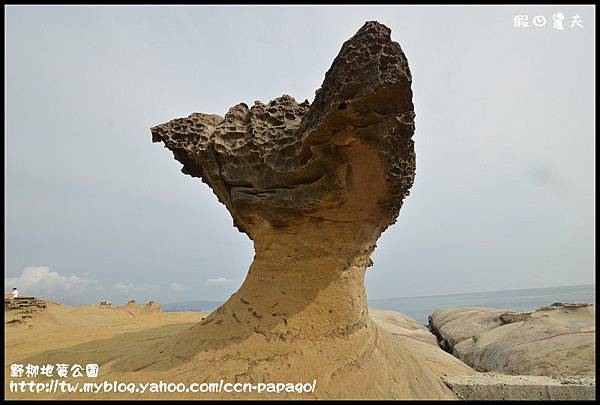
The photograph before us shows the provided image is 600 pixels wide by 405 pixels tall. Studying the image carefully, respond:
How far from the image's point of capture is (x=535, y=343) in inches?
250

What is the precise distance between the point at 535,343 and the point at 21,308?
11.8m

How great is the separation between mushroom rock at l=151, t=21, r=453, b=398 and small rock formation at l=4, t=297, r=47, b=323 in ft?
24.2

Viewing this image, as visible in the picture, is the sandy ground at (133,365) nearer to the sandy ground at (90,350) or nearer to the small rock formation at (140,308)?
the sandy ground at (90,350)

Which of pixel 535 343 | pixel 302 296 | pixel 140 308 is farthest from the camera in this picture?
pixel 140 308

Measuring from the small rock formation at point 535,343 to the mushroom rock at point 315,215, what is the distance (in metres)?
2.85

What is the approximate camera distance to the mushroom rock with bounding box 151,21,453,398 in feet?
9.91

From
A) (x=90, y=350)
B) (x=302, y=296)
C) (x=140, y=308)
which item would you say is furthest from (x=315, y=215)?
(x=140, y=308)

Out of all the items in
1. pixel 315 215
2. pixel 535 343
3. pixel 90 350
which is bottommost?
pixel 535 343

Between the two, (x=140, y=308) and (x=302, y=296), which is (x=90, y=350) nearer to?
(x=302, y=296)

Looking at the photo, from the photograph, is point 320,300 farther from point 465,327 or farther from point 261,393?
point 465,327

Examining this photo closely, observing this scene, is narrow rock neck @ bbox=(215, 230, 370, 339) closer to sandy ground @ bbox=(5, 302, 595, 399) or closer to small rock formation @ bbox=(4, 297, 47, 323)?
sandy ground @ bbox=(5, 302, 595, 399)

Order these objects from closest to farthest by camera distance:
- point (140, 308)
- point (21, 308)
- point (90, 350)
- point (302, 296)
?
point (302, 296) < point (90, 350) < point (21, 308) < point (140, 308)

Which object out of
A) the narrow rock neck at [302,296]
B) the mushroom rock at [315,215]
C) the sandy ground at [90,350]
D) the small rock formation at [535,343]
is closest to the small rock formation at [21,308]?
the sandy ground at [90,350]

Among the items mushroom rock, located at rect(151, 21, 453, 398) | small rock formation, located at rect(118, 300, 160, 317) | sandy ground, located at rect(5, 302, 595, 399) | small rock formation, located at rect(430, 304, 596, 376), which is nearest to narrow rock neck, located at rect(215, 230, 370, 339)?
mushroom rock, located at rect(151, 21, 453, 398)
